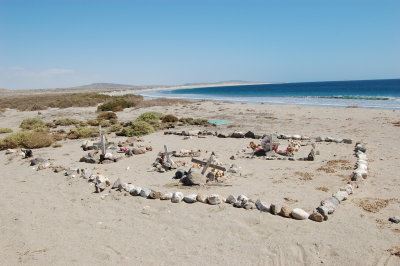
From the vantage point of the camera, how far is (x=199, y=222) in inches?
235

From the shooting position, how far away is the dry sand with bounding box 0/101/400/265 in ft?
16.0

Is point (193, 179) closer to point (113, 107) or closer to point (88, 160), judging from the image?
point (88, 160)

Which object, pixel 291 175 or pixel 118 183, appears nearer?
pixel 118 183

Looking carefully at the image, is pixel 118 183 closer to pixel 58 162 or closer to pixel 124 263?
pixel 124 263

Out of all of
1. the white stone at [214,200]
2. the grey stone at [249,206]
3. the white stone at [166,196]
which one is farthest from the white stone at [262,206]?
the white stone at [166,196]

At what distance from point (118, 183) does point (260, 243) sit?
4.06m

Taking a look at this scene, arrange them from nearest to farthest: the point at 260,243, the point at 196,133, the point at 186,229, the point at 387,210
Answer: the point at 260,243
the point at 186,229
the point at 387,210
the point at 196,133

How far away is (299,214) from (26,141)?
12.7 meters

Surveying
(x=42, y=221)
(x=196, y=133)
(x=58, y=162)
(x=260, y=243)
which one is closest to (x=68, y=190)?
(x=42, y=221)

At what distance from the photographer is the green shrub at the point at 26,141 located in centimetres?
1402

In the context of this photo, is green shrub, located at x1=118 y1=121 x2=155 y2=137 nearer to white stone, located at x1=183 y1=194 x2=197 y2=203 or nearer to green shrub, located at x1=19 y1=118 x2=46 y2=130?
green shrub, located at x1=19 y1=118 x2=46 y2=130

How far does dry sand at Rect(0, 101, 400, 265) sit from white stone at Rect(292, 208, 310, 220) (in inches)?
4.5

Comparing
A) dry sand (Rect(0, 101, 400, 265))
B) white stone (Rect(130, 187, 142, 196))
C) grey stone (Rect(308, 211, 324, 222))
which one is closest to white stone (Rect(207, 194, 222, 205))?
dry sand (Rect(0, 101, 400, 265))

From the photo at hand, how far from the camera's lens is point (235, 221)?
5934 mm
